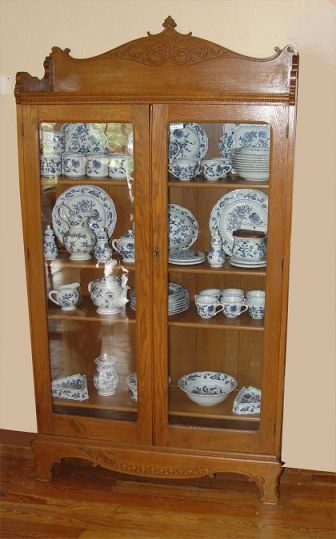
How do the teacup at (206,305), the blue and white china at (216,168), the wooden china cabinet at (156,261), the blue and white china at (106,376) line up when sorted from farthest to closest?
the blue and white china at (106,376) → the teacup at (206,305) → the blue and white china at (216,168) → the wooden china cabinet at (156,261)

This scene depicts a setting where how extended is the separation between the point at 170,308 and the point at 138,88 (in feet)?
2.61

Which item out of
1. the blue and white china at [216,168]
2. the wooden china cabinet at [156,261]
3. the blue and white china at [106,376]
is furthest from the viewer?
the blue and white china at [106,376]

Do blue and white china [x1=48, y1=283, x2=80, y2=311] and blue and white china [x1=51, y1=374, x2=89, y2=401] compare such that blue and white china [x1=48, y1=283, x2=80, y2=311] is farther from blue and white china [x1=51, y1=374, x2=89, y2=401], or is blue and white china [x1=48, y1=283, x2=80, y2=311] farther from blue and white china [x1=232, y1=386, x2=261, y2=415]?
blue and white china [x1=232, y1=386, x2=261, y2=415]

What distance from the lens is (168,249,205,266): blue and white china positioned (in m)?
2.30

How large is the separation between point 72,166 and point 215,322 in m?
0.78

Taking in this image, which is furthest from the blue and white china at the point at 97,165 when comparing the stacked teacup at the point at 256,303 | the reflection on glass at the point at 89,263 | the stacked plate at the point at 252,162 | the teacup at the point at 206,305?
the stacked teacup at the point at 256,303

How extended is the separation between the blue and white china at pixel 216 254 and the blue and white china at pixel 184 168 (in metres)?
0.25

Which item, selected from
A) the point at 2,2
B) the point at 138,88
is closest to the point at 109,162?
the point at 138,88

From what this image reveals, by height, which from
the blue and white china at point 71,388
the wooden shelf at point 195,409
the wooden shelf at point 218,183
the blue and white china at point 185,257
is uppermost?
the wooden shelf at point 218,183

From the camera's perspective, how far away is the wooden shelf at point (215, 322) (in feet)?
7.66

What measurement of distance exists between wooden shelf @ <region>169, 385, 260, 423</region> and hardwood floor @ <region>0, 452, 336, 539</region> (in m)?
0.33

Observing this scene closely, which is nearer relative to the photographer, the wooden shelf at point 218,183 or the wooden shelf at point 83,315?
the wooden shelf at point 218,183

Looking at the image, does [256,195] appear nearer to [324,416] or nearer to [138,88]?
[138,88]

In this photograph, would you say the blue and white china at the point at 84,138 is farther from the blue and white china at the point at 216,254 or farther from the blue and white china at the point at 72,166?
the blue and white china at the point at 216,254
